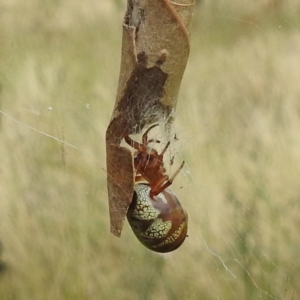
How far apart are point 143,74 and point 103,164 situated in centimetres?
49

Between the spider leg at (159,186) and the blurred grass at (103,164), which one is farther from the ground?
the spider leg at (159,186)

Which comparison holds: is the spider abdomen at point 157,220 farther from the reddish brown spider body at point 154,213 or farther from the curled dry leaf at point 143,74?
the curled dry leaf at point 143,74

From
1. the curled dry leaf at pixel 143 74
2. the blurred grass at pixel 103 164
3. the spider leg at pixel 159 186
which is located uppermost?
the curled dry leaf at pixel 143 74

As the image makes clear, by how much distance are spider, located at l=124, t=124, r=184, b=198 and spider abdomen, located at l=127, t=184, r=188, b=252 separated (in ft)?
0.06

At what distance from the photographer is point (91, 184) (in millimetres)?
777

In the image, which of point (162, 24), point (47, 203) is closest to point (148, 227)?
point (162, 24)

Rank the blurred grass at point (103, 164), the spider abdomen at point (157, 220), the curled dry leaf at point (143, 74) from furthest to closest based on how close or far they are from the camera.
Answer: the blurred grass at point (103, 164)
the spider abdomen at point (157, 220)
the curled dry leaf at point (143, 74)

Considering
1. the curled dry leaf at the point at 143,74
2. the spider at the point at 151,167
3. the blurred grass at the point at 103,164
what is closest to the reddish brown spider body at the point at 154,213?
the spider at the point at 151,167

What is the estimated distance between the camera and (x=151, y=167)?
55 cm

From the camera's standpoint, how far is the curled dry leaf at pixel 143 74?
28 centimetres

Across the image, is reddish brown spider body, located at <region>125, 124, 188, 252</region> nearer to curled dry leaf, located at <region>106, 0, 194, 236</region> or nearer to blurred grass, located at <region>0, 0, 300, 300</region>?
curled dry leaf, located at <region>106, 0, 194, 236</region>

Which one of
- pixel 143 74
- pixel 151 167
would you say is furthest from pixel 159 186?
pixel 143 74

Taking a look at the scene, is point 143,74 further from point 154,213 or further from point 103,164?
point 103,164

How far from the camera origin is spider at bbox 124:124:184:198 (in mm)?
517
